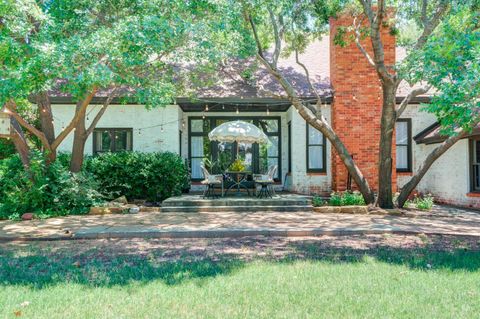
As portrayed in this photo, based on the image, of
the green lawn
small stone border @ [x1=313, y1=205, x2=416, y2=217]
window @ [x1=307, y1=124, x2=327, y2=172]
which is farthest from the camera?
window @ [x1=307, y1=124, x2=327, y2=172]

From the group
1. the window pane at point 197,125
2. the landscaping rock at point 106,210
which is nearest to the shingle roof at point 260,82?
the window pane at point 197,125

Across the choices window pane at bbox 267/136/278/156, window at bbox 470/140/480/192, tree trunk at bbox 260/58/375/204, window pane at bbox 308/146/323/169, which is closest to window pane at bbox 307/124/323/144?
window pane at bbox 308/146/323/169

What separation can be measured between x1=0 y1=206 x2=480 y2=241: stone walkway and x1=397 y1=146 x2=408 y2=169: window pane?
14.6 ft

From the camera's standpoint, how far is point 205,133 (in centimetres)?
1694

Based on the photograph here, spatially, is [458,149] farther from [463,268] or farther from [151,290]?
[151,290]

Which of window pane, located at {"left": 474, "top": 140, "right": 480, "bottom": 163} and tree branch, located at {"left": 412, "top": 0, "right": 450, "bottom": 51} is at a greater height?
tree branch, located at {"left": 412, "top": 0, "right": 450, "bottom": 51}

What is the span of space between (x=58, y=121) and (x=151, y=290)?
11.9 meters

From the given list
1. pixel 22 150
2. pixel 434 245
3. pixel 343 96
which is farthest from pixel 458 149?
pixel 22 150

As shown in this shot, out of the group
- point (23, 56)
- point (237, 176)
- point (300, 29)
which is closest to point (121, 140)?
point (237, 176)

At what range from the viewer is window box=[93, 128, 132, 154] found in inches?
599

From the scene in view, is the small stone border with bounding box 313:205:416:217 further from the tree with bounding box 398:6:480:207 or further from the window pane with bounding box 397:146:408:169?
the tree with bounding box 398:6:480:207

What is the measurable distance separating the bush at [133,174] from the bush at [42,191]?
1.46m

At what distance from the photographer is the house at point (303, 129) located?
14.0 m

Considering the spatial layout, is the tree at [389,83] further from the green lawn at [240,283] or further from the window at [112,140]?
the window at [112,140]
